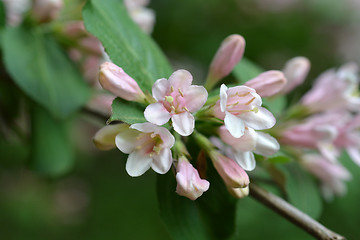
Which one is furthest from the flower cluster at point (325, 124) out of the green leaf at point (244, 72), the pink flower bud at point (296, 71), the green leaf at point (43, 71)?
the green leaf at point (43, 71)

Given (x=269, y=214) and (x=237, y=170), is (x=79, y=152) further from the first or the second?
(x=237, y=170)

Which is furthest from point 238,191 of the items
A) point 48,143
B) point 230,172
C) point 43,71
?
point 48,143

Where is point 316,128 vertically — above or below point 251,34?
above

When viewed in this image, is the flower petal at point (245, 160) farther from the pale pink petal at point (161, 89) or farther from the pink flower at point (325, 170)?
the pink flower at point (325, 170)

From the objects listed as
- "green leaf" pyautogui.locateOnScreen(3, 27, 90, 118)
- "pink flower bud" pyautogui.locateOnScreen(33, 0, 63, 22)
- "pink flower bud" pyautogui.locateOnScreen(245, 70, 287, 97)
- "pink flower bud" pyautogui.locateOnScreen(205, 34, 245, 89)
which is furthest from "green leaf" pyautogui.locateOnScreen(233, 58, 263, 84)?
"pink flower bud" pyautogui.locateOnScreen(33, 0, 63, 22)

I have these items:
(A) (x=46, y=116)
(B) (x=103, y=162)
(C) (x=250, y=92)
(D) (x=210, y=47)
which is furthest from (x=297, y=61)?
(B) (x=103, y=162)

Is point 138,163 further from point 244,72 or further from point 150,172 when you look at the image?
point 150,172
